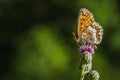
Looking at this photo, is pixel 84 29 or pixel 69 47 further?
pixel 69 47

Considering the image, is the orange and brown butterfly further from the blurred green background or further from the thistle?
the blurred green background

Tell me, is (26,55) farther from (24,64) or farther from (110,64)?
(110,64)

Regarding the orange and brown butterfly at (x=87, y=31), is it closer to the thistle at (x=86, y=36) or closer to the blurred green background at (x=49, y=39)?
the thistle at (x=86, y=36)

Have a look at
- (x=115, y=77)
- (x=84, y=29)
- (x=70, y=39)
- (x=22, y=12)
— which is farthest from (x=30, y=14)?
(x=84, y=29)

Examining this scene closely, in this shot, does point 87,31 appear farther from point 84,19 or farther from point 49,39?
point 49,39

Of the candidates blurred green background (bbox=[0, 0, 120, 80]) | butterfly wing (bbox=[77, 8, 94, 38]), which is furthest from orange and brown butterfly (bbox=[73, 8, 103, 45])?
blurred green background (bbox=[0, 0, 120, 80])

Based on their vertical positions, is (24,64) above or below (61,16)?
below
